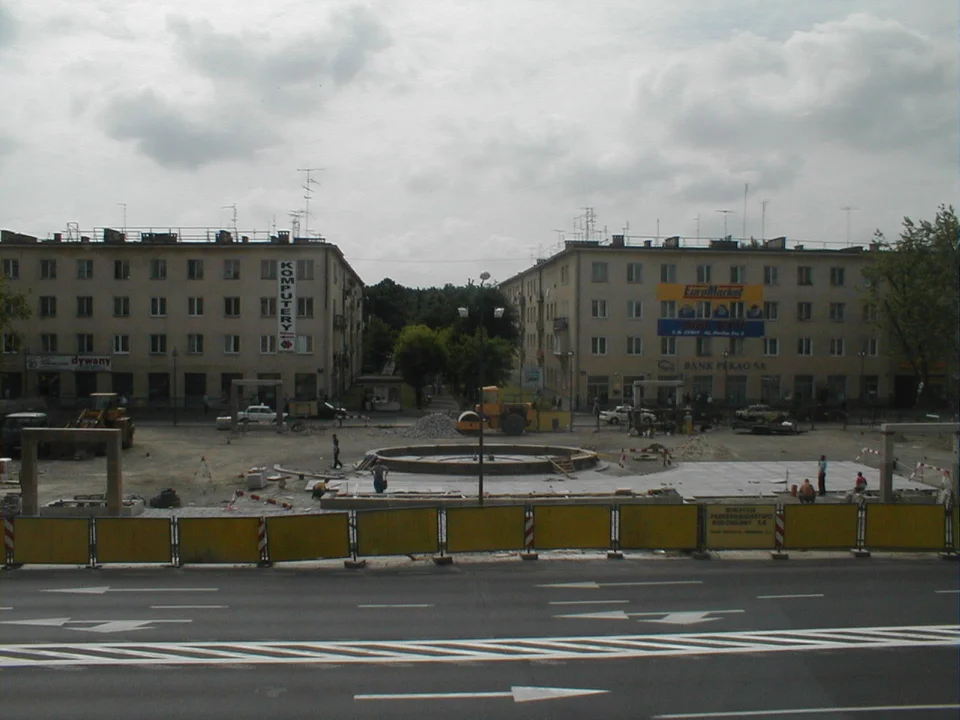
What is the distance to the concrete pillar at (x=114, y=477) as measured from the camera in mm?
24172

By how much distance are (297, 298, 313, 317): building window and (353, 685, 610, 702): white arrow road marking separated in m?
52.3

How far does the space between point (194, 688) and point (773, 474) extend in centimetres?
2866

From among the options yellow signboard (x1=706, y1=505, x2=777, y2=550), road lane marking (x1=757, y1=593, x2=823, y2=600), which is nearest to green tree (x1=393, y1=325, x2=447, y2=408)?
yellow signboard (x1=706, y1=505, x2=777, y2=550)

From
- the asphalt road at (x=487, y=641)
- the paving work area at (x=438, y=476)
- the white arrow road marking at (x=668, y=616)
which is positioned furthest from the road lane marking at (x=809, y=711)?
the paving work area at (x=438, y=476)

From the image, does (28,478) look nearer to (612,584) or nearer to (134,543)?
(134,543)

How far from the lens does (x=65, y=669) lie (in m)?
12.4

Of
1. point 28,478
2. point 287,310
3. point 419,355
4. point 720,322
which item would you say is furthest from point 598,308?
point 28,478

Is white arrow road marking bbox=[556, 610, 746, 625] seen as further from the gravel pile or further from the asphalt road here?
the gravel pile

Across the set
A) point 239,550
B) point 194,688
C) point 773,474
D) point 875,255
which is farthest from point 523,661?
point 875,255

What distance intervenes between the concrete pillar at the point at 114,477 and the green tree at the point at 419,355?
1710 inches

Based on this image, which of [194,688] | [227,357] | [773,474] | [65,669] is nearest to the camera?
[194,688]

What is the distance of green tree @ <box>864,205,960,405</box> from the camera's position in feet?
188

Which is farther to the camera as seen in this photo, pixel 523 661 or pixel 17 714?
pixel 523 661

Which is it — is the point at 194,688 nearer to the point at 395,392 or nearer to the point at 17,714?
the point at 17,714
